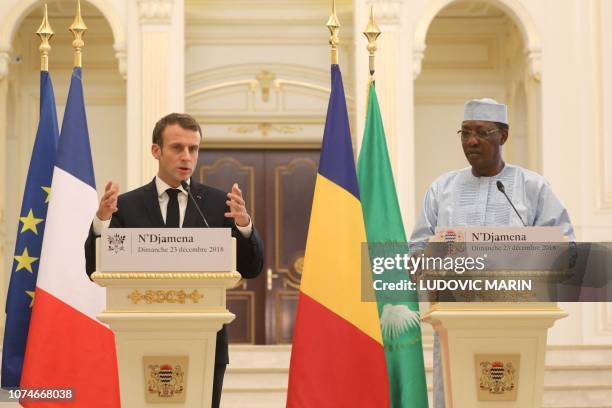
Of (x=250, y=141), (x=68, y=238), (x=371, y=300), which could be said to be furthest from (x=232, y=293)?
(x=371, y=300)

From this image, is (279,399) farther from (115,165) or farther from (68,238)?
(115,165)

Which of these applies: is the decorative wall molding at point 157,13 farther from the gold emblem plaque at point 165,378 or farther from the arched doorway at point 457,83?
the gold emblem plaque at point 165,378

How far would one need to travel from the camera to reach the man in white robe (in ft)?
13.3

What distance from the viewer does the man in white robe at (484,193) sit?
13.3 ft

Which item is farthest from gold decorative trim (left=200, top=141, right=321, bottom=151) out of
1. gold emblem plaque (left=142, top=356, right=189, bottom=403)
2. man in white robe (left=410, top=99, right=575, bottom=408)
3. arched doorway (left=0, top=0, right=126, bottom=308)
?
gold emblem plaque (left=142, top=356, right=189, bottom=403)

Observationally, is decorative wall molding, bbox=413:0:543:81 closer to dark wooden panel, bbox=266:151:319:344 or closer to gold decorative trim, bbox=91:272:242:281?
dark wooden panel, bbox=266:151:319:344

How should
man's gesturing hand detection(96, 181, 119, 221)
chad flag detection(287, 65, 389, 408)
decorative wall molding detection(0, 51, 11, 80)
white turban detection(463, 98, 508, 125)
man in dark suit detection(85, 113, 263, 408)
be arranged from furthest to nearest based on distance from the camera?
1. decorative wall molding detection(0, 51, 11, 80)
2. chad flag detection(287, 65, 389, 408)
3. white turban detection(463, 98, 508, 125)
4. man in dark suit detection(85, 113, 263, 408)
5. man's gesturing hand detection(96, 181, 119, 221)

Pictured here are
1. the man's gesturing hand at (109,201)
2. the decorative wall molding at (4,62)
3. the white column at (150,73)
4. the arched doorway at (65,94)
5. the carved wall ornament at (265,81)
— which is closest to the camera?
the man's gesturing hand at (109,201)

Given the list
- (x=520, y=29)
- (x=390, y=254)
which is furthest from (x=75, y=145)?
(x=520, y=29)

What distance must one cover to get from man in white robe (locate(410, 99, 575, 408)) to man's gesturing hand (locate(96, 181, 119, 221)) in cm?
123

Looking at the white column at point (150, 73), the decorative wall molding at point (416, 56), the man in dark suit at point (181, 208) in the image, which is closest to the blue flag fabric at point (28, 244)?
the man in dark suit at point (181, 208)

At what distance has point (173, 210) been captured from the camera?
12.4 ft

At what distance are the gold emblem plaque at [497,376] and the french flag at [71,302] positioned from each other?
2.02 m

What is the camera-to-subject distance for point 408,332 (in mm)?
4867
